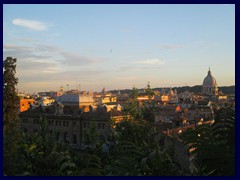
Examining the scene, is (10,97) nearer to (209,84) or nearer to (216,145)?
(216,145)

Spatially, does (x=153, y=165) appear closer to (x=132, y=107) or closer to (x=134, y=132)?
(x=134, y=132)

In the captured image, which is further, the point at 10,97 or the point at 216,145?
the point at 10,97

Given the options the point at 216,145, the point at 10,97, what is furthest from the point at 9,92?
the point at 216,145

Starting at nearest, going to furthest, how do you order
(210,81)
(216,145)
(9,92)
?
(216,145) → (9,92) → (210,81)

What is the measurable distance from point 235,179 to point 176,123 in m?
29.5

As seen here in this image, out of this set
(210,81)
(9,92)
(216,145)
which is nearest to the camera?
(216,145)

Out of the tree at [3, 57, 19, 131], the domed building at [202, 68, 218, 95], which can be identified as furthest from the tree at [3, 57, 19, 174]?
the domed building at [202, 68, 218, 95]

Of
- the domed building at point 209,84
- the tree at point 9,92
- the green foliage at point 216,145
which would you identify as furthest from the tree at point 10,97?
the domed building at point 209,84

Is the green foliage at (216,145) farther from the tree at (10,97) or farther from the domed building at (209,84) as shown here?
the domed building at (209,84)

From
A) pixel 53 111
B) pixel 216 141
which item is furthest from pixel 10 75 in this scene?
pixel 53 111

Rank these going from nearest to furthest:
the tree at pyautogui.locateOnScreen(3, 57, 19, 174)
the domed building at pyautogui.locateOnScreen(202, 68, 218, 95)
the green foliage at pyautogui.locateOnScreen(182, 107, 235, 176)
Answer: the green foliage at pyautogui.locateOnScreen(182, 107, 235, 176), the tree at pyautogui.locateOnScreen(3, 57, 19, 174), the domed building at pyautogui.locateOnScreen(202, 68, 218, 95)

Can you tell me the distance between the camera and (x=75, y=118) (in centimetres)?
4469

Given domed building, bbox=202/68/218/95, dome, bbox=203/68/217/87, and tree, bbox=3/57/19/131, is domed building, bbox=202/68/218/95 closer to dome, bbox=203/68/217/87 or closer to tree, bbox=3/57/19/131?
dome, bbox=203/68/217/87
